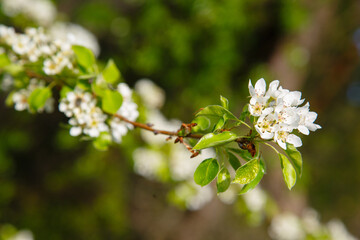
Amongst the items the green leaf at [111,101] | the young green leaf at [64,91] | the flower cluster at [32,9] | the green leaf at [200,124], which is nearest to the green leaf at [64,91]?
the young green leaf at [64,91]

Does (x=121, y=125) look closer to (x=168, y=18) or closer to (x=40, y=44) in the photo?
(x=40, y=44)

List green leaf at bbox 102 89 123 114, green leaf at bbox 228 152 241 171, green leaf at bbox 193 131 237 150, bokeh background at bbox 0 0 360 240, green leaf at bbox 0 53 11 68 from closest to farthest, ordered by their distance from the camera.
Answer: green leaf at bbox 193 131 237 150
green leaf at bbox 228 152 241 171
green leaf at bbox 102 89 123 114
green leaf at bbox 0 53 11 68
bokeh background at bbox 0 0 360 240

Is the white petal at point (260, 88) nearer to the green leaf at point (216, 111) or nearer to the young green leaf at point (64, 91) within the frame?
the green leaf at point (216, 111)

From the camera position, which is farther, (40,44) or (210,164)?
(40,44)

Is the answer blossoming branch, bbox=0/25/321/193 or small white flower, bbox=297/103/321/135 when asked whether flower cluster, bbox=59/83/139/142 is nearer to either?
blossoming branch, bbox=0/25/321/193

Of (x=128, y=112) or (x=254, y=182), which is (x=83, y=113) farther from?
(x=254, y=182)

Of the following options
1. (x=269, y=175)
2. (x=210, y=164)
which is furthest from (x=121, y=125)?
(x=269, y=175)

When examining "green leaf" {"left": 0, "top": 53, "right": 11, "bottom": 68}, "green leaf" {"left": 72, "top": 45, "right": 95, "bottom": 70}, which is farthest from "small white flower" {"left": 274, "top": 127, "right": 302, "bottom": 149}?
"green leaf" {"left": 0, "top": 53, "right": 11, "bottom": 68}

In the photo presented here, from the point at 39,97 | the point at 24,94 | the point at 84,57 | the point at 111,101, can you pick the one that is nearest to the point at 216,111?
the point at 111,101
